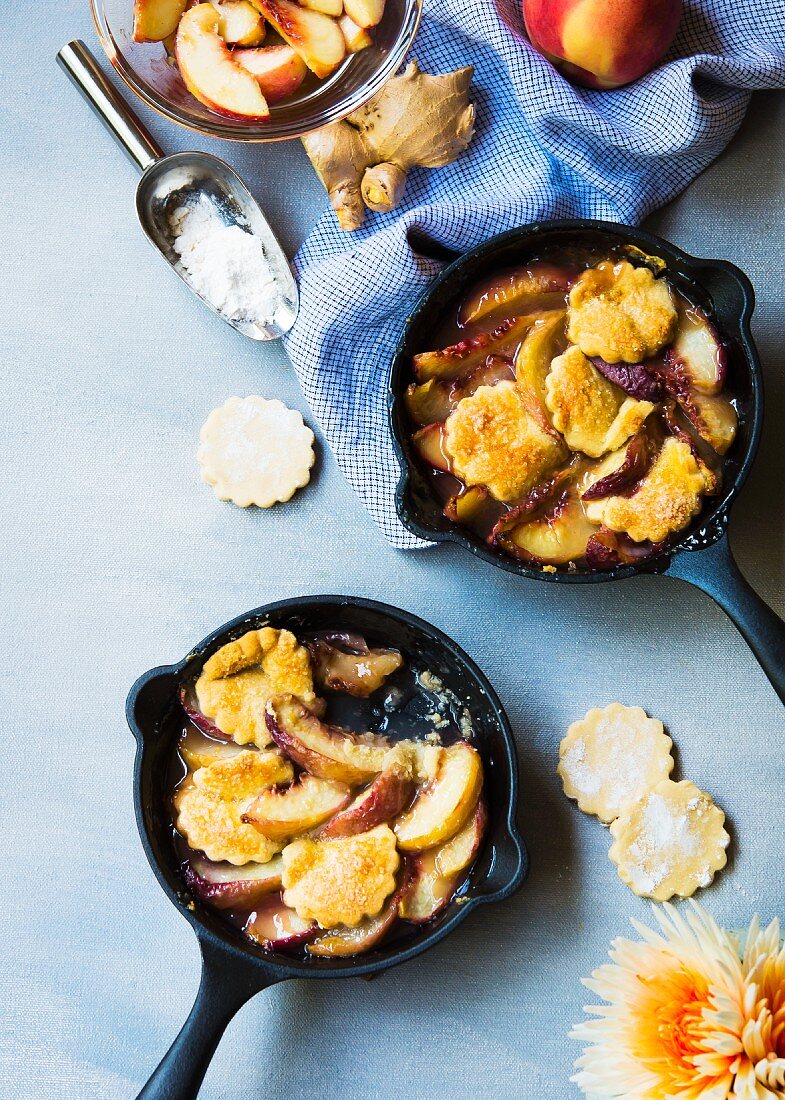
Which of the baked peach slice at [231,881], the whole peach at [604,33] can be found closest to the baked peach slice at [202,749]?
the baked peach slice at [231,881]

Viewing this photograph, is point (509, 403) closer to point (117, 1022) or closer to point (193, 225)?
point (193, 225)

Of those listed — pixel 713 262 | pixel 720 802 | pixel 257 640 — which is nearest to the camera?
pixel 713 262

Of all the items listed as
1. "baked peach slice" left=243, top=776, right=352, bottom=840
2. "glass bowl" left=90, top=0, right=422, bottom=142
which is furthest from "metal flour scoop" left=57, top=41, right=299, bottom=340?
"baked peach slice" left=243, top=776, right=352, bottom=840

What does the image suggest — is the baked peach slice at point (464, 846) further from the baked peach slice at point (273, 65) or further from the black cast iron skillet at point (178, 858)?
the baked peach slice at point (273, 65)

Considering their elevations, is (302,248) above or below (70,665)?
above

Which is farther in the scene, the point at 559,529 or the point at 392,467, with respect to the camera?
the point at 392,467

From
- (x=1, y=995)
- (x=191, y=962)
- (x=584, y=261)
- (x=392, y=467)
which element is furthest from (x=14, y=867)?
(x=584, y=261)
